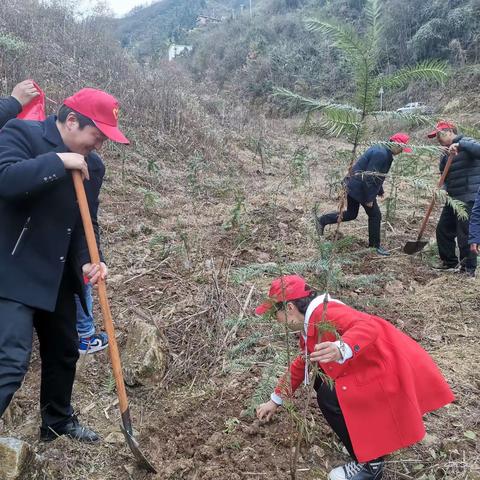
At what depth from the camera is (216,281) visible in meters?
3.82

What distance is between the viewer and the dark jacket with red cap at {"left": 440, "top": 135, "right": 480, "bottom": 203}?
4.83 metres

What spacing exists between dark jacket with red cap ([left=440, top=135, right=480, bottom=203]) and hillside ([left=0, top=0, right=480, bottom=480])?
3.11 feet

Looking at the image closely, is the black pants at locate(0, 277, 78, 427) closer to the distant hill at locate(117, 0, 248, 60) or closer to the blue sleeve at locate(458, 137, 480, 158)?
the blue sleeve at locate(458, 137, 480, 158)

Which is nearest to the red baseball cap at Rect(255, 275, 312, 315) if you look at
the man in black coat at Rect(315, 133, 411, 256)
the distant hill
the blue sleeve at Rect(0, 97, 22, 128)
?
the blue sleeve at Rect(0, 97, 22, 128)

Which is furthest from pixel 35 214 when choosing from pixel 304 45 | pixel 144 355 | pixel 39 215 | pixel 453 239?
pixel 304 45

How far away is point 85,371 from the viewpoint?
3.18m

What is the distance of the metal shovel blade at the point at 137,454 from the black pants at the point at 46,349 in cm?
42

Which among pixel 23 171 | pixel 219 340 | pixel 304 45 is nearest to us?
pixel 23 171

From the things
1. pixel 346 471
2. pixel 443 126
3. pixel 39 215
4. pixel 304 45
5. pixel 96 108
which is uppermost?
pixel 96 108

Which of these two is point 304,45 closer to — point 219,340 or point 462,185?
point 462,185

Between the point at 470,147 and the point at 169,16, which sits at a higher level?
the point at 169,16

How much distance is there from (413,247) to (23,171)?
4.90 meters

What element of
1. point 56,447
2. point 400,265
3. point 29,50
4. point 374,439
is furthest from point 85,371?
point 29,50

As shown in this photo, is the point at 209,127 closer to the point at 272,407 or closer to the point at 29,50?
the point at 29,50
